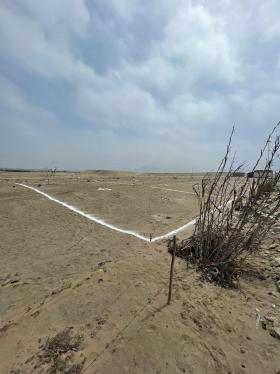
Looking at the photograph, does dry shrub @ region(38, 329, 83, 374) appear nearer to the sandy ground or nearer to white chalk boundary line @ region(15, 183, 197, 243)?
the sandy ground

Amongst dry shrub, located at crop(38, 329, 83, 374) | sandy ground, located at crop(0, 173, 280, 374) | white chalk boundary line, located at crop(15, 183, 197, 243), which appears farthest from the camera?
white chalk boundary line, located at crop(15, 183, 197, 243)

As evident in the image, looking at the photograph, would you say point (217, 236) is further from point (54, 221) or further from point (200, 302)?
point (54, 221)

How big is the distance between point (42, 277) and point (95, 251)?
4.49 feet

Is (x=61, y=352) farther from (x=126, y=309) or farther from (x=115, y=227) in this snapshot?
(x=115, y=227)

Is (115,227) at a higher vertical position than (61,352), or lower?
higher

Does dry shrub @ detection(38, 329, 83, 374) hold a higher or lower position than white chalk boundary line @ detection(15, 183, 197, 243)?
lower

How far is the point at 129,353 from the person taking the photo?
9.92 ft

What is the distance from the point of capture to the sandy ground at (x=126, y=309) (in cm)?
302

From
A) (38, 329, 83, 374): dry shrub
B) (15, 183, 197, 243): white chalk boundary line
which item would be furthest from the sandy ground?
(15, 183, 197, 243): white chalk boundary line

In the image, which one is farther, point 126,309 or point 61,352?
point 126,309

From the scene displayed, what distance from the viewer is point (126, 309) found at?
367cm

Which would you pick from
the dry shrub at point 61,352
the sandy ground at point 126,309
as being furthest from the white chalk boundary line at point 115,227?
the dry shrub at point 61,352

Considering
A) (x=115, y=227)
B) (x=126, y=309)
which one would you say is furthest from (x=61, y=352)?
(x=115, y=227)

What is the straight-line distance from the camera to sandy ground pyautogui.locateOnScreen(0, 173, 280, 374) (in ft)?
9.91
